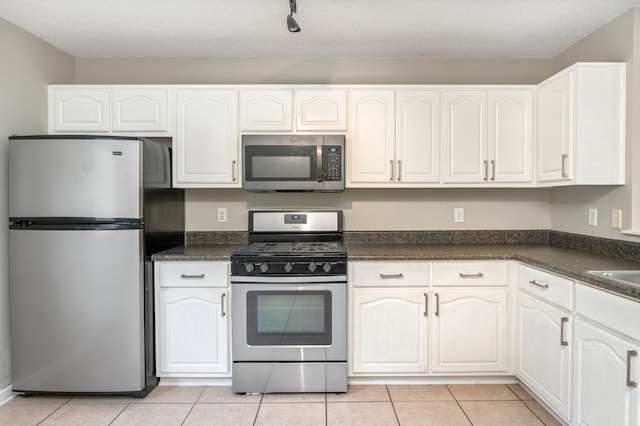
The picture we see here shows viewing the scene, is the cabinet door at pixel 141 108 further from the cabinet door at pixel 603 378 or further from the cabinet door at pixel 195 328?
the cabinet door at pixel 603 378

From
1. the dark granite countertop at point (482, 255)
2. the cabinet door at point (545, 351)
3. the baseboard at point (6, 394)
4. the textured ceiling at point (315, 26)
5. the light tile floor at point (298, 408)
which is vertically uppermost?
the textured ceiling at point (315, 26)

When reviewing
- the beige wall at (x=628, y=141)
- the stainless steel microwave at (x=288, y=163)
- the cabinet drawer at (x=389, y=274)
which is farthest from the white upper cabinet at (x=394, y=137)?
the beige wall at (x=628, y=141)

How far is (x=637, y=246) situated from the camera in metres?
2.29

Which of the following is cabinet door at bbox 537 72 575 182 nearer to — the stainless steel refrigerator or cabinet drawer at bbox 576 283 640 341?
cabinet drawer at bbox 576 283 640 341

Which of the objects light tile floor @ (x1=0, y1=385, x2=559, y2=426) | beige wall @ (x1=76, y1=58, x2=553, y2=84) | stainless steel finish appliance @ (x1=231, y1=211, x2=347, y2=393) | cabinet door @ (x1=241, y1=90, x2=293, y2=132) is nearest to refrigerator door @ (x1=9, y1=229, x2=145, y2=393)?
light tile floor @ (x1=0, y1=385, x2=559, y2=426)

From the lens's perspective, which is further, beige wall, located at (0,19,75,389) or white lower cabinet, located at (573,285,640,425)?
beige wall, located at (0,19,75,389)

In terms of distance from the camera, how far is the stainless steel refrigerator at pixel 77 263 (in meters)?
2.40

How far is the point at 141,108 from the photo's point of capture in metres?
2.89

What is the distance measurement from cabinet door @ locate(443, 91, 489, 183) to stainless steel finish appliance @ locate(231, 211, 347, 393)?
1.09 metres

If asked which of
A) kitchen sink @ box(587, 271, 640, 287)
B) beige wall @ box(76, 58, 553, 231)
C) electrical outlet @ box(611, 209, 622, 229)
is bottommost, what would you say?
kitchen sink @ box(587, 271, 640, 287)

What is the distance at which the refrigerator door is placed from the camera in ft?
7.94

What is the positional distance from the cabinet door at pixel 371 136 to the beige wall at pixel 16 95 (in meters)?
2.16

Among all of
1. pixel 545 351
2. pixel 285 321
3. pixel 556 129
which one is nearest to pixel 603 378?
pixel 545 351

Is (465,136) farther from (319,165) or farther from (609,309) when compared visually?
(609,309)
